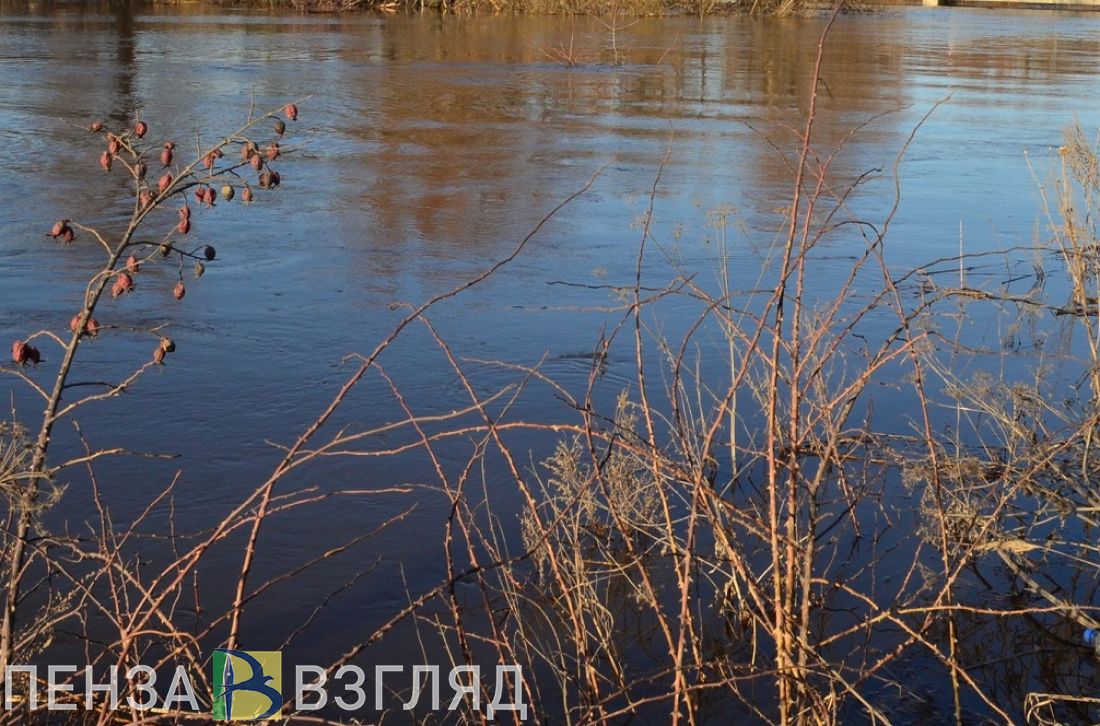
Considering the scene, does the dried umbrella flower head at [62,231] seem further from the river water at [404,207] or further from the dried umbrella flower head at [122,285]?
the river water at [404,207]

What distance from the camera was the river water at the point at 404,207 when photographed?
555 centimetres

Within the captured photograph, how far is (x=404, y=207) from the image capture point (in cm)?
1002

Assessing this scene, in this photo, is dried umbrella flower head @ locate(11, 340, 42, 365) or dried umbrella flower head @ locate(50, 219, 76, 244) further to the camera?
dried umbrella flower head @ locate(50, 219, 76, 244)

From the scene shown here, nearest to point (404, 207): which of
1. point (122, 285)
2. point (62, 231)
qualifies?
point (62, 231)

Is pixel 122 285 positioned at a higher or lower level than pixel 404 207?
higher

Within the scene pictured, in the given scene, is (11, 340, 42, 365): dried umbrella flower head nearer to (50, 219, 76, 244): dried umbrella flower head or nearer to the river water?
(50, 219, 76, 244): dried umbrella flower head

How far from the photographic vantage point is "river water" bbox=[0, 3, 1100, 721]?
555cm

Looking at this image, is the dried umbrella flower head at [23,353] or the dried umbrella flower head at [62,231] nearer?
the dried umbrella flower head at [23,353]

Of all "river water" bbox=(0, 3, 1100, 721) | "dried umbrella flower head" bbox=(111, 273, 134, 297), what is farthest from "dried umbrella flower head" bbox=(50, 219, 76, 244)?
"river water" bbox=(0, 3, 1100, 721)

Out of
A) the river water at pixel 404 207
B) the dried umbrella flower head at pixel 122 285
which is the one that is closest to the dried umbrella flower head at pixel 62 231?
the dried umbrella flower head at pixel 122 285

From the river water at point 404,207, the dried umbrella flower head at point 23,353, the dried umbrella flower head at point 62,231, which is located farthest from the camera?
the river water at point 404,207

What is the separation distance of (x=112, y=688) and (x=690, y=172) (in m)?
9.30

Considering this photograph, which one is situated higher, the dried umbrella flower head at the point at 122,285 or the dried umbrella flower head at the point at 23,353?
the dried umbrella flower head at the point at 122,285

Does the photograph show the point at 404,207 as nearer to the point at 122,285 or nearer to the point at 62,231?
the point at 62,231
